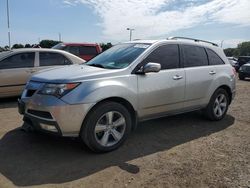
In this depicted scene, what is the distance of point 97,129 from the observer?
4609 mm

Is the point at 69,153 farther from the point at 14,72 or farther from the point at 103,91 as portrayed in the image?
the point at 14,72

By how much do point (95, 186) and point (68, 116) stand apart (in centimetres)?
110

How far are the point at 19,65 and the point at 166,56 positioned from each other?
4698mm

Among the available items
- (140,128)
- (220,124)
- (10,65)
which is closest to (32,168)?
(140,128)

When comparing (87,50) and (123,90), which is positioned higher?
(87,50)

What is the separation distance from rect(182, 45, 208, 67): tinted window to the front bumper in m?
2.49

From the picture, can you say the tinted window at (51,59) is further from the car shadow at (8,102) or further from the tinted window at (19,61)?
the car shadow at (8,102)

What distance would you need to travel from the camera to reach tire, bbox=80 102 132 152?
4512 millimetres

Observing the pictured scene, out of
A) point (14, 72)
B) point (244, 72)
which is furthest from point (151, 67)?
point (244, 72)

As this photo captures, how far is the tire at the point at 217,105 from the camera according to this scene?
6617 millimetres

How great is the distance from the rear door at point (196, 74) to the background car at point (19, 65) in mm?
4491

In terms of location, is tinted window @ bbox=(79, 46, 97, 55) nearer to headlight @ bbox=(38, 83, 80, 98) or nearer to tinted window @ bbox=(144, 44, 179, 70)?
tinted window @ bbox=(144, 44, 179, 70)

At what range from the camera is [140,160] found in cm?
452

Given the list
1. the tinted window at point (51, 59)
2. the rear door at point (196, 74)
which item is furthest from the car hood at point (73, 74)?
the tinted window at point (51, 59)
